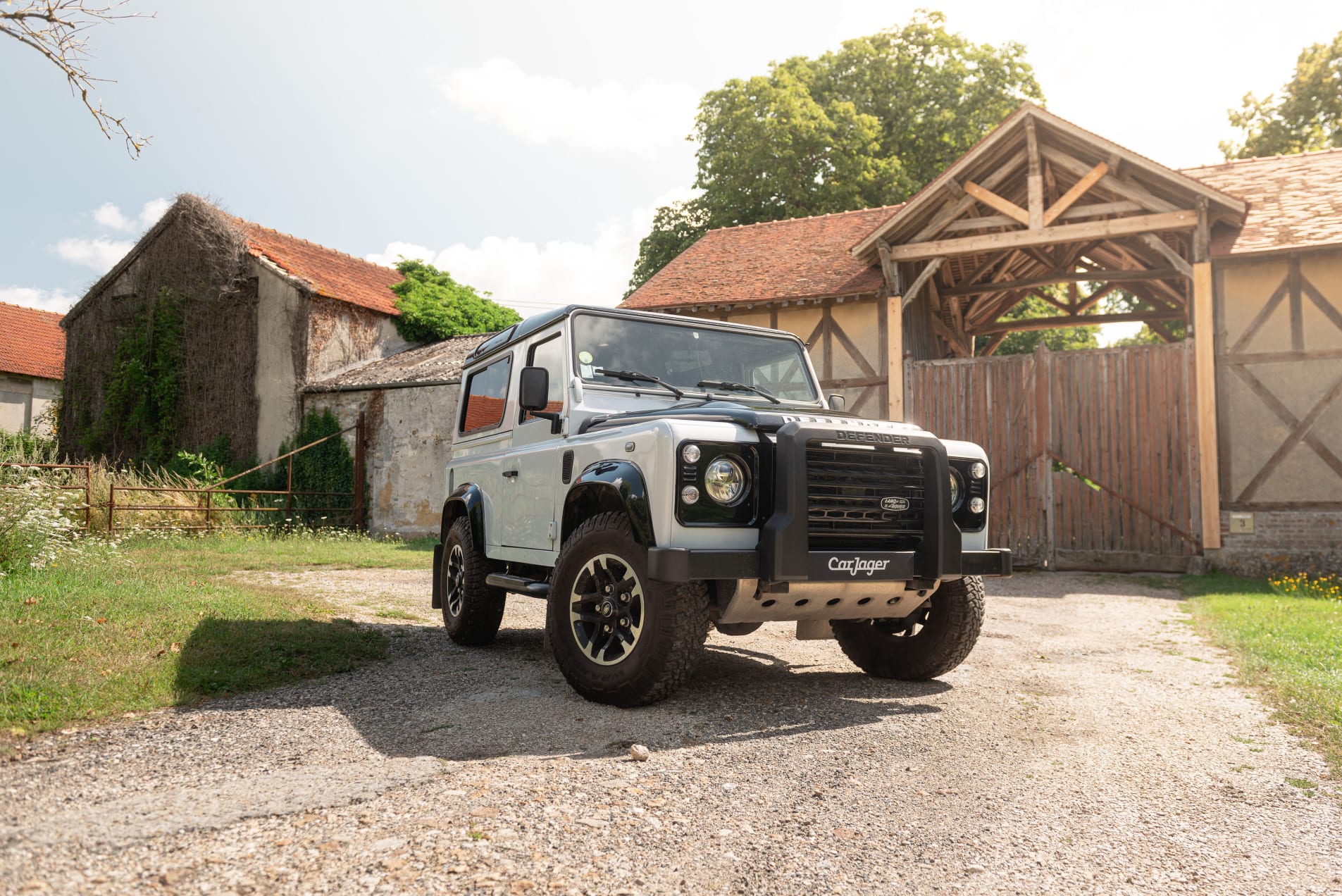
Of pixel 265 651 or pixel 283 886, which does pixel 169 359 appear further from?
pixel 283 886

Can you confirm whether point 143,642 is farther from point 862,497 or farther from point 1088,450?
point 1088,450

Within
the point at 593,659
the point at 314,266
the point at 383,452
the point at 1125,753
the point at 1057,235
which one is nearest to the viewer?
the point at 1125,753

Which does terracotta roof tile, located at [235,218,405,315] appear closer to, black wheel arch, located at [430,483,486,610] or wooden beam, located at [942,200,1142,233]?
wooden beam, located at [942,200,1142,233]

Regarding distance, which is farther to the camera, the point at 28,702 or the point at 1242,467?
the point at 1242,467

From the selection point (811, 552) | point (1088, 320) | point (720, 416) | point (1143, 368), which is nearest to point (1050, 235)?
point (1143, 368)

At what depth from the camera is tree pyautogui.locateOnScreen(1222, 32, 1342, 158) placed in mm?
25844

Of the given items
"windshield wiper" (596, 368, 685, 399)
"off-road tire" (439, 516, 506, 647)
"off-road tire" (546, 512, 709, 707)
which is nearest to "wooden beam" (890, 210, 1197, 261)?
"windshield wiper" (596, 368, 685, 399)

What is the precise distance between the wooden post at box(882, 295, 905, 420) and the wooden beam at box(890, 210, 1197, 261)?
2.52ft

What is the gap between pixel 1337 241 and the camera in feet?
40.0

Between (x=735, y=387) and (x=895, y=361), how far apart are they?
31.1ft

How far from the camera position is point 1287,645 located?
6957 mm

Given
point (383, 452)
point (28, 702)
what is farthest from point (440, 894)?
point (383, 452)

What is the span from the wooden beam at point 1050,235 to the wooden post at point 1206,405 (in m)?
0.72

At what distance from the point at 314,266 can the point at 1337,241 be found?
20.6m
